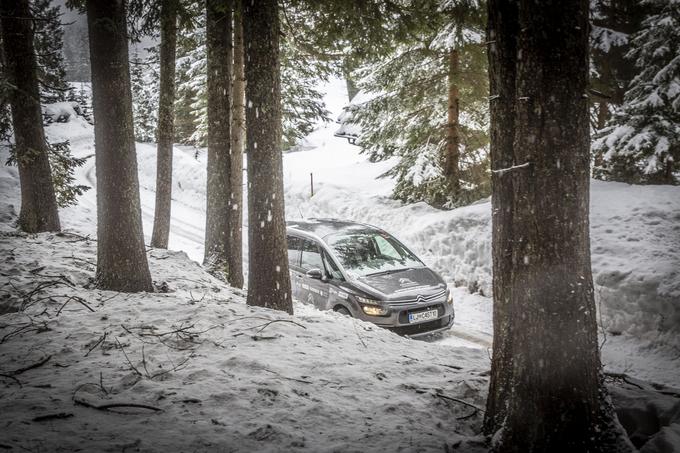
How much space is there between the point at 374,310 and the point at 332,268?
4.15 feet

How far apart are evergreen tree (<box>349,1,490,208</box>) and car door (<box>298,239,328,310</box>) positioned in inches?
200

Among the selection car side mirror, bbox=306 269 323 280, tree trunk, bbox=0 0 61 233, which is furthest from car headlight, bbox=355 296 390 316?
tree trunk, bbox=0 0 61 233

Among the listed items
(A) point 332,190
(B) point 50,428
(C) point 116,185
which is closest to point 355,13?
(C) point 116,185

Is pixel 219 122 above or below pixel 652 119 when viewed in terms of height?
below

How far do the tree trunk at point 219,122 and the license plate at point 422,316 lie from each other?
414cm

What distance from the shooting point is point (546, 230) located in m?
2.56

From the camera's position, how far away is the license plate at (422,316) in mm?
6477

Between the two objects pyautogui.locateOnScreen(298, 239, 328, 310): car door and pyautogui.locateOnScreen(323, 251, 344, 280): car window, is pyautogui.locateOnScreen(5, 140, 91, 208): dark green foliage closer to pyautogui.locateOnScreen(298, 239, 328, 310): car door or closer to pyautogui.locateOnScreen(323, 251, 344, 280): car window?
pyautogui.locateOnScreen(298, 239, 328, 310): car door

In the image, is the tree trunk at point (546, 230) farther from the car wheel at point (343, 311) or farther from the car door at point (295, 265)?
the car door at point (295, 265)

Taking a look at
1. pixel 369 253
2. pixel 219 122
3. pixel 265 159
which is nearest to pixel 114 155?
pixel 265 159

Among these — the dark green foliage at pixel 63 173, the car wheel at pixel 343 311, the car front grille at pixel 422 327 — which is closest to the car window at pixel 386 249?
the car wheel at pixel 343 311

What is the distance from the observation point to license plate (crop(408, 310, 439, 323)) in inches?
255

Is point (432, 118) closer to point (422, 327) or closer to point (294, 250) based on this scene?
point (294, 250)

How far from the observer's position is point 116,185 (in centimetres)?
562
